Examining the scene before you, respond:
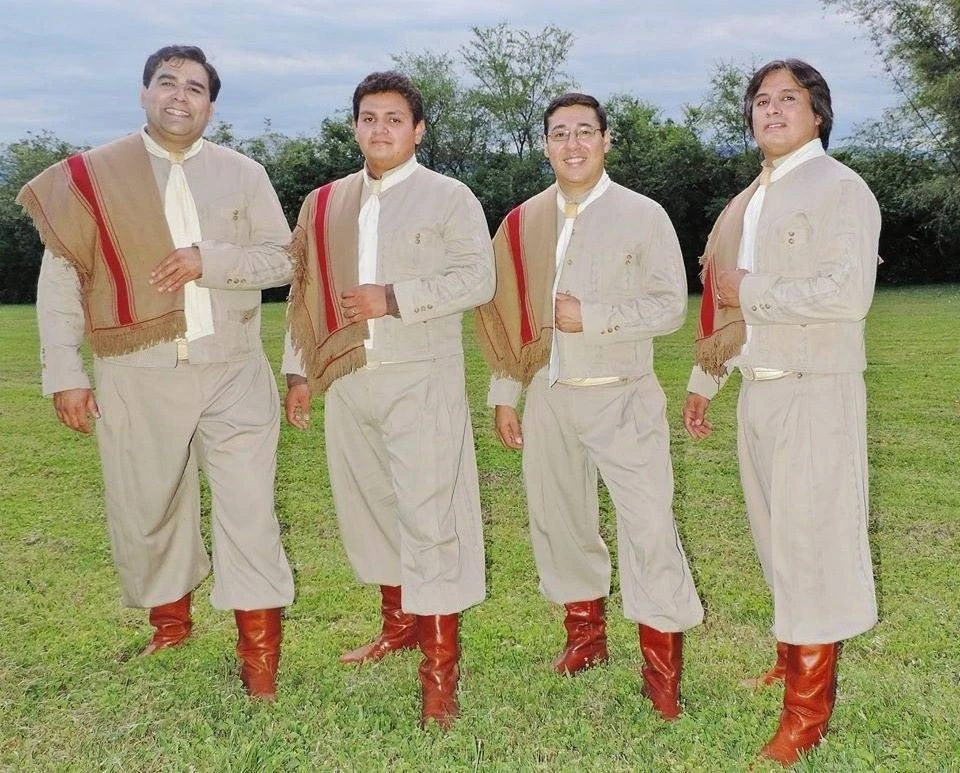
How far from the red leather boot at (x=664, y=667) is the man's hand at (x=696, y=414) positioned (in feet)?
2.13

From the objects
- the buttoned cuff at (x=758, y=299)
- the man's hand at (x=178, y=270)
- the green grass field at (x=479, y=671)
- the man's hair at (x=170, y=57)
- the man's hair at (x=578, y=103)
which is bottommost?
the green grass field at (x=479, y=671)

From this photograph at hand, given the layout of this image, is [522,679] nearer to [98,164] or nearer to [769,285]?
[769,285]

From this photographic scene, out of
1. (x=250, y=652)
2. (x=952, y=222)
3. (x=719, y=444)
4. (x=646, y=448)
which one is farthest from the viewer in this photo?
(x=952, y=222)

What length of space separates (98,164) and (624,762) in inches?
97.0

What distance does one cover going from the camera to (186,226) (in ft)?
10.8

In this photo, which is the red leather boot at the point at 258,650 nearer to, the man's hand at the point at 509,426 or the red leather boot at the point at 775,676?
the man's hand at the point at 509,426

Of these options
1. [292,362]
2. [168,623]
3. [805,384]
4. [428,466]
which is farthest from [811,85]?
[168,623]

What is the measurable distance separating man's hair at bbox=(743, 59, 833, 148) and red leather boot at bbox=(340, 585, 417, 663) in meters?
2.09

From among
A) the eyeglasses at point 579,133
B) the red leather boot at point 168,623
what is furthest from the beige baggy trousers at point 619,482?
the red leather boot at point 168,623

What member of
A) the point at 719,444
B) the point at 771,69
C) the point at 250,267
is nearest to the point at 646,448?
the point at 771,69

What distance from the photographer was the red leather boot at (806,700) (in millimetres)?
2812

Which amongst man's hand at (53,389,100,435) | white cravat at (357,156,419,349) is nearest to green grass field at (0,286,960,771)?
man's hand at (53,389,100,435)

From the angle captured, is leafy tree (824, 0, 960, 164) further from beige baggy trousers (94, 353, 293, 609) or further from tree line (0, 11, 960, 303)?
beige baggy trousers (94, 353, 293, 609)

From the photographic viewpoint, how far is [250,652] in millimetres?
3375
